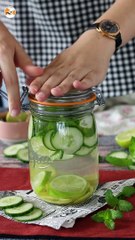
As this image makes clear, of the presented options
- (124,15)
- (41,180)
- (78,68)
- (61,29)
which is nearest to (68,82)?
(78,68)

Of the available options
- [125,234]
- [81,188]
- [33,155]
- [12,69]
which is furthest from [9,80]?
[125,234]

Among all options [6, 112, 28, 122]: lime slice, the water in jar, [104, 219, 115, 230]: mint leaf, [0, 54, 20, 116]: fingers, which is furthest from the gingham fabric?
[104, 219, 115, 230]: mint leaf

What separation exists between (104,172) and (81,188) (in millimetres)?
184

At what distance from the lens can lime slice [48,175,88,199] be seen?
104 centimetres

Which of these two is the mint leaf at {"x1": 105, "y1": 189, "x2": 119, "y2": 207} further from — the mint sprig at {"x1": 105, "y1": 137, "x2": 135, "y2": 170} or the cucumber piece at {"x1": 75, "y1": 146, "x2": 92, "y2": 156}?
the mint sprig at {"x1": 105, "y1": 137, "x2": 135, "y2": 170}

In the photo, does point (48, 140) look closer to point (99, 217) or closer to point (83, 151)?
point (83, 151)

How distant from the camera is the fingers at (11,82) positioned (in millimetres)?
1105

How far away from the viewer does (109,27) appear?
125cm

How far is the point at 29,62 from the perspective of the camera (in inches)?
47.9

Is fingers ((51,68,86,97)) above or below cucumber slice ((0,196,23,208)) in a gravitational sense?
above

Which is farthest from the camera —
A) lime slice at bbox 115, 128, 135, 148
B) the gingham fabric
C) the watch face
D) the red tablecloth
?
the gingham fabric

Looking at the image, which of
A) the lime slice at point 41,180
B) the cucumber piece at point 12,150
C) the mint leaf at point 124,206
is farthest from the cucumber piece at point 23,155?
the mint leaf at point 124,206

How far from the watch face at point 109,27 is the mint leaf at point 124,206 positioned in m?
0.42

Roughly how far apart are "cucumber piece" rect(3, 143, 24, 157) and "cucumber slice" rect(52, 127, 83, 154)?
1.06ft
